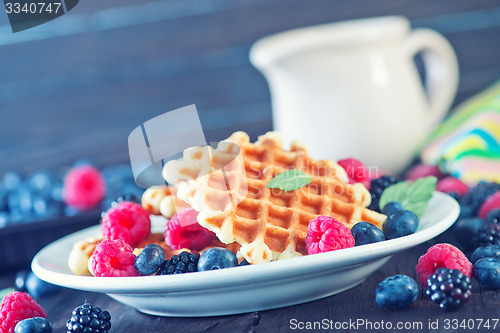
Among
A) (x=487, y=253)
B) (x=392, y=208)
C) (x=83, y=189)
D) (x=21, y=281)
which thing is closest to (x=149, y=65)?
(x=83, y=189)

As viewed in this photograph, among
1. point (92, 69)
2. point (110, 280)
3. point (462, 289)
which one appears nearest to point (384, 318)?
point (462, 289)

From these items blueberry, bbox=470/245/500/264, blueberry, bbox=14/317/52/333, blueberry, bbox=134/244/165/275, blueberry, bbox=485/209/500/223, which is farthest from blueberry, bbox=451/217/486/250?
blueberry, bbox=14/317/52/333

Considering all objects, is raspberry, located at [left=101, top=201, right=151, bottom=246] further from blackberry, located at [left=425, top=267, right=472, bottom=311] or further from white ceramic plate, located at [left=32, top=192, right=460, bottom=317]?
blackberry, located at [left=425, top=267, right=472, bottom=311]

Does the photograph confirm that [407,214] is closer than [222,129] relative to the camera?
Yes

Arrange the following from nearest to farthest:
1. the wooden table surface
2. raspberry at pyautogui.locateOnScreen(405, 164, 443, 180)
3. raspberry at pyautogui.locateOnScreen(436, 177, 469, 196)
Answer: raspberry at pyautogui.locateOnScreen(436, 177, 469, 196) < raspberry at pyautogui.locateOnScreen(405, 164, 443, 180) < the wooden table surface

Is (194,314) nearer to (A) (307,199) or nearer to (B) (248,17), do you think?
(A) (307,199)
